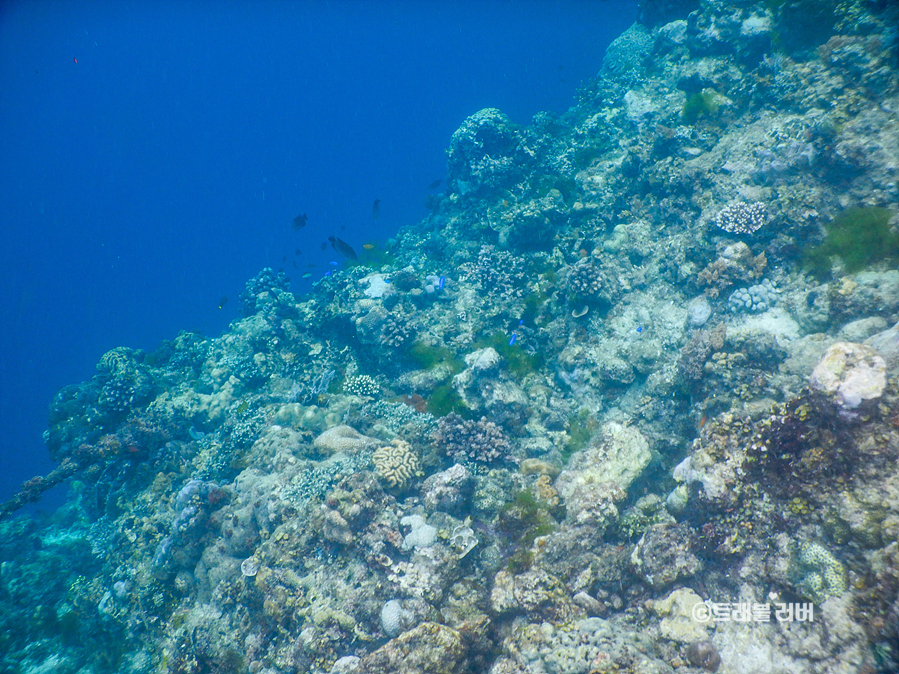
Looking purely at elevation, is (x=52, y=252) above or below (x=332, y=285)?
above

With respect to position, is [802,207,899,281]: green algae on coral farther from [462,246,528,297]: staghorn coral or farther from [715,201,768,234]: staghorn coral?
[462,246,528,297]: staghorn coral

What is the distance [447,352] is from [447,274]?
5.00 meters

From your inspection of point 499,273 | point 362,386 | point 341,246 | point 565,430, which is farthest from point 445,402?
point 341,246

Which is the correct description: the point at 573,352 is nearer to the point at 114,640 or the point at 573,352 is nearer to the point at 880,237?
the point at 880,237

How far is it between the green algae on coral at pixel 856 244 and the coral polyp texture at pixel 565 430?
A: 0.16 feet

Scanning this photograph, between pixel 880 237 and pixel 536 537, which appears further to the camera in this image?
pixel 880 237

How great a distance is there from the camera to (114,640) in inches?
368

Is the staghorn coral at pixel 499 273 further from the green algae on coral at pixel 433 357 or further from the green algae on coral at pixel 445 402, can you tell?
the green algae on coral at pixel 445 402

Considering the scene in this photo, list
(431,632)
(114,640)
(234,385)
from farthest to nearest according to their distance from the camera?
1. (234,385)
2. (114,640)
3. (431,632)

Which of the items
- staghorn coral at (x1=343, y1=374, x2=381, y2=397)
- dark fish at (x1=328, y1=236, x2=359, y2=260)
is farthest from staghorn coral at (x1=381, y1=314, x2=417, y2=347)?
dark fish at (x1=328, y1=236, x2=359, y2=260)

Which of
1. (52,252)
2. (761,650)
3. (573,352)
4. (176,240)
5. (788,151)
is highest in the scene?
(52,252)

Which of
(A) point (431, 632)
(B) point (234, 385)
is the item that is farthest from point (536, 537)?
(B) point (234, 385)

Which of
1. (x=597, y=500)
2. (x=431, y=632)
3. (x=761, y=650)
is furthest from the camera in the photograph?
(x=597, y=500)

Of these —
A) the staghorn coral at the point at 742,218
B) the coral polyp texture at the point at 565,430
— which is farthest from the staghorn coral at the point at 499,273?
the staghorn coral at the point at 742,218
